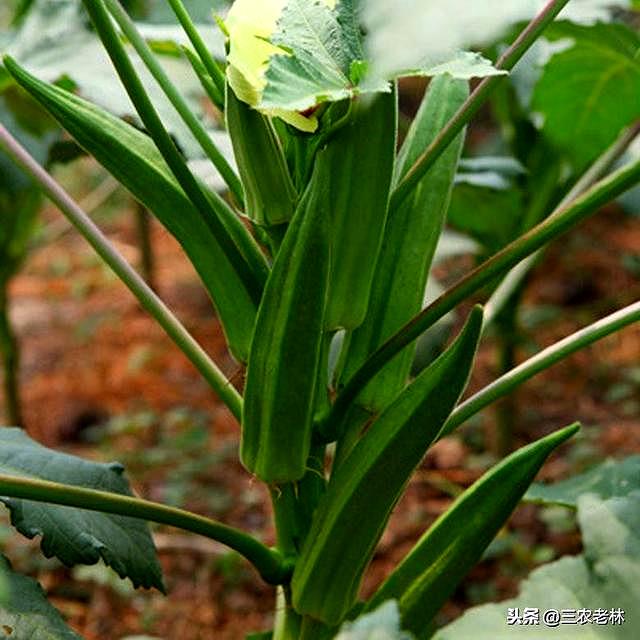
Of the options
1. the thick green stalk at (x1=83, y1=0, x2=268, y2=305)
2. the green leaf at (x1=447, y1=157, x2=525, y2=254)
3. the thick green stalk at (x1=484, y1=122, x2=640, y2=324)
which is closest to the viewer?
the thick green stalk at (x1=83, y1=0, x2=268, y2=305)

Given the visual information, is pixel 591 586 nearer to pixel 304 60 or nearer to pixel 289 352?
pixel 289 352

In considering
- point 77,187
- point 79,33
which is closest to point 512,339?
point 79,33

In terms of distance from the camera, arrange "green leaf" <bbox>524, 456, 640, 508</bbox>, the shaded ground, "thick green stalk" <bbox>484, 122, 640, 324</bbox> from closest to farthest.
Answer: "green leaf" <bbox>524, 456, 640, 508</bbox>, "thick green stalk" <bbox>484, 122, 640, 324</bbox>, the shaded ground

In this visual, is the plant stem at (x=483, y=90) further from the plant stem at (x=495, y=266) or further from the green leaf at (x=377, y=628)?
the green leaf at (x=377, y=628)

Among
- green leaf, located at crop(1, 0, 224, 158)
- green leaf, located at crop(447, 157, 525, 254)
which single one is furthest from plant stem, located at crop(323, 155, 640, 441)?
green leaf, located at crop(447, 157, 525, 254)

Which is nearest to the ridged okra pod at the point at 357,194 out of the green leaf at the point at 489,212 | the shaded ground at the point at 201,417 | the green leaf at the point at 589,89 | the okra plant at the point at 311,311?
the okra plant at the point at 311,311

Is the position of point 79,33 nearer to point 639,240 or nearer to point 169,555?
point 169,555

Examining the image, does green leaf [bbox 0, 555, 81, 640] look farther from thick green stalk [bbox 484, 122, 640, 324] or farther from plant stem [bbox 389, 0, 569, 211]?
thick green stalk [bbox 484, 122, 640, 324]
